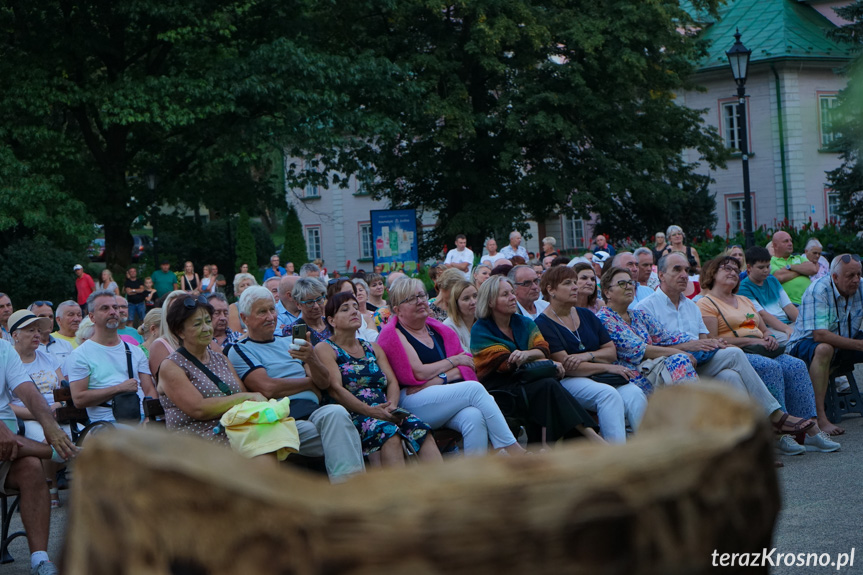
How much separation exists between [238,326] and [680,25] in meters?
23.9

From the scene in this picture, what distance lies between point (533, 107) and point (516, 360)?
2275 cm

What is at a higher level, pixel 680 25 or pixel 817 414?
pixel 680 25

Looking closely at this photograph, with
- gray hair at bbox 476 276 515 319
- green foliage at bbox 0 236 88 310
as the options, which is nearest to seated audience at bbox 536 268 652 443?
gray hair at bbox 476 276 515 319

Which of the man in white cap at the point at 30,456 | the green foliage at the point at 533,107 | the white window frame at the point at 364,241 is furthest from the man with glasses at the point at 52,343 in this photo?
the white window frame at the point at 364,241

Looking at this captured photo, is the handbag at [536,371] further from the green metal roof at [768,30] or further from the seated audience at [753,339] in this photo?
the green metal roof at [768,30]

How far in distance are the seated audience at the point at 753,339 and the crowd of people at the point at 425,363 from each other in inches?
0.6

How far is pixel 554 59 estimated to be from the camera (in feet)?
103

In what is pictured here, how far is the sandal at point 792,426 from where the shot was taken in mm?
8406

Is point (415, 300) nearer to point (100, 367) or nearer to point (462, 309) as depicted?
point (462, 309)

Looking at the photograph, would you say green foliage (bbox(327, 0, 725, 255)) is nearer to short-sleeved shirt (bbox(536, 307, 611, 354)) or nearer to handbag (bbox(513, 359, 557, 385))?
short-sleeved shirt (bbox(536, 307, 611, 354))

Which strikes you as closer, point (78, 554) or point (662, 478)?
point (662, 478)

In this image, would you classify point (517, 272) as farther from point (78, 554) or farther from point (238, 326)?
point (78, 554)

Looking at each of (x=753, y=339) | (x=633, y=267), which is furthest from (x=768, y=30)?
(x=753, y=339)

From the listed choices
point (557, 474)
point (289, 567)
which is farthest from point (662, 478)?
point (289, 567)
